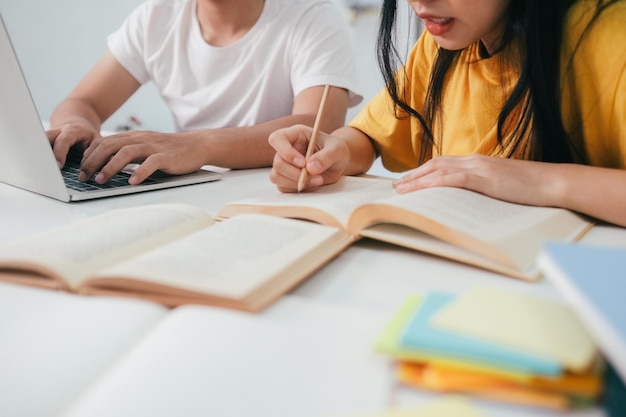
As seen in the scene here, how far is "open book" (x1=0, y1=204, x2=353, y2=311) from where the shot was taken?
40cm

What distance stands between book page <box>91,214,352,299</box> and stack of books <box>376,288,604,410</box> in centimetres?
12

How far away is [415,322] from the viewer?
0.33 meters

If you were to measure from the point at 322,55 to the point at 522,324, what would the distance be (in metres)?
1.03

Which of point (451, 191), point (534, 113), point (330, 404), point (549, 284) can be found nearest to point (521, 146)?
point (534, 113)

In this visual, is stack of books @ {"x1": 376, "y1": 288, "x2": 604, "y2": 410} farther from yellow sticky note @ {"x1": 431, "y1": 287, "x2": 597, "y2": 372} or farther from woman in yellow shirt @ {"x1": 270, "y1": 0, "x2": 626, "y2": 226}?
woman in yellow shirt @ {"x1": 270, "y1": 0, "x2": 626, "y2": 226}

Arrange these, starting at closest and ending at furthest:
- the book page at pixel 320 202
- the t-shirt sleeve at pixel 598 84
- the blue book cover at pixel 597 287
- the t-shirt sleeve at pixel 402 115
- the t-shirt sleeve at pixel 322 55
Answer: the blue book cover at pixel 597 287, the book page at pixel 320 202, the t-shirt sleeve at pixel 598 84, the t-shirt sleeve at pixel 402 115, the t-shirt sleeve at pixel 322 55

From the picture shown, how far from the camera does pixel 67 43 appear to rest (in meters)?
2.90

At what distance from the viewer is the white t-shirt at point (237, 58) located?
4.24ft

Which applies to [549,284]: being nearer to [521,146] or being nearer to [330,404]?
[330,404]

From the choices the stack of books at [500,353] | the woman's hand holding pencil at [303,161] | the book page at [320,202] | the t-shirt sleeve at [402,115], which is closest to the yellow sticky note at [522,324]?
the stack of books at [500,353]

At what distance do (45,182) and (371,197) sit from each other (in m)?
0.44

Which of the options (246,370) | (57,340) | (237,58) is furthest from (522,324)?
(237,58)

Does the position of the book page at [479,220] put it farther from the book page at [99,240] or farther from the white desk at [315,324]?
the book page at [99,240]

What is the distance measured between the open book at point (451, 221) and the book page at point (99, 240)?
9 centimetres
